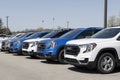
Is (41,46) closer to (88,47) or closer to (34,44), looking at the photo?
(34,44)

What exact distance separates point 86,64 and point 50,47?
12.0 ft

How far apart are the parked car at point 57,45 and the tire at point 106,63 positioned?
3.20 metres

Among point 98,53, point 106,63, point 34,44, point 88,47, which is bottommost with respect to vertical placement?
point 106,63

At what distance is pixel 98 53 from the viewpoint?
432 inches

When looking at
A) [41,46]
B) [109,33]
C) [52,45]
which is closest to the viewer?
[109,33]

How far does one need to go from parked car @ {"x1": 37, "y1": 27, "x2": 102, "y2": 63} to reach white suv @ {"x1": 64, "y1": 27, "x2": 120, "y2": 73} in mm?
2437

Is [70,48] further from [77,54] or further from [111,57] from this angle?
[111,57]

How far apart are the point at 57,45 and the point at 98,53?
344 centimetres

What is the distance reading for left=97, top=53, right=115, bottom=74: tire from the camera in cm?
1104

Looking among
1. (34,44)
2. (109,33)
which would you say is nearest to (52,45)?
(34,44)

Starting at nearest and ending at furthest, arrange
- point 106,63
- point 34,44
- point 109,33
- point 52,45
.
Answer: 1. point 106,63
2. point 109,33
3. point 52,45
4. point 34,44

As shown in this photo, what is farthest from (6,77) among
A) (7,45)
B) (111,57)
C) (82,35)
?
(7,45)

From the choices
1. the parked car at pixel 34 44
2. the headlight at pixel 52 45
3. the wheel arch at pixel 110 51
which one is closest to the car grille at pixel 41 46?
the headlight at pixel 52 45

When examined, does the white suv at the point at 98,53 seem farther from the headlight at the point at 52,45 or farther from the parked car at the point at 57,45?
the headlight at the point at 52,45
